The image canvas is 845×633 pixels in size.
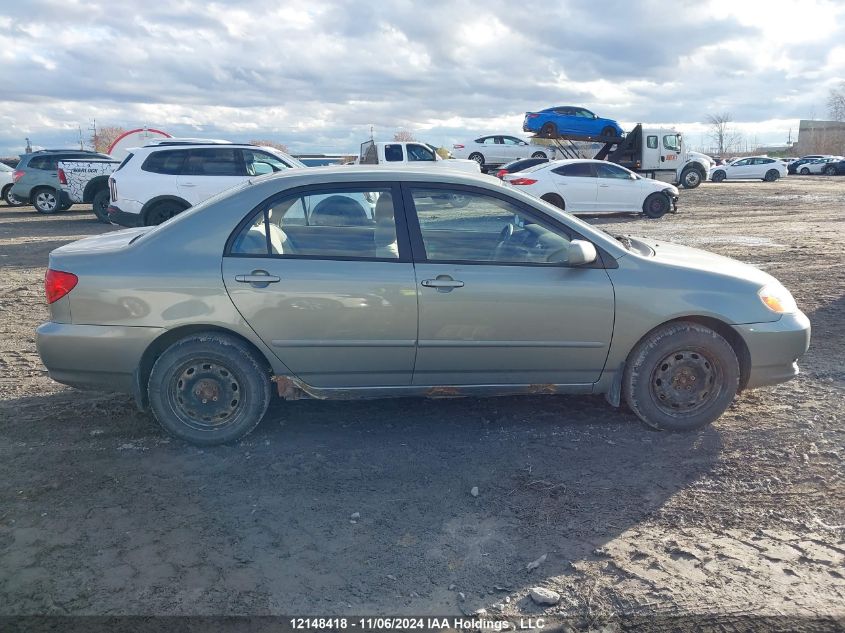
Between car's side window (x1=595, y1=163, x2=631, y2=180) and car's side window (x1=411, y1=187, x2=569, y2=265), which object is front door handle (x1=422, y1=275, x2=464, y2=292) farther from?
car's side window (x1=595, y1=163, x2=631, y2=180)

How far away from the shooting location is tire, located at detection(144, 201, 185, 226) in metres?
11.7

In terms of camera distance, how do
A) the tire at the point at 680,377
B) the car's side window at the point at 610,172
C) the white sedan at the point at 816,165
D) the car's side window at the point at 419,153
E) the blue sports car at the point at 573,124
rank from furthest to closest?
the white sedan at the point at 816,165 → the blue sports car at the point at 573,124 → the car's side window at the point at 419,153 → the car's side window at the point at 610,172 → the tire at the point at 680,377

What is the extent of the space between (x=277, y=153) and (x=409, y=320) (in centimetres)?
975

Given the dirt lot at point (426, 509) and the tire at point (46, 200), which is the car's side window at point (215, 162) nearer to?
the dirt lot at point (426, 509)

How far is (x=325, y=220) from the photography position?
13.4 feet

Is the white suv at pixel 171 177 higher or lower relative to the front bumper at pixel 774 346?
higher

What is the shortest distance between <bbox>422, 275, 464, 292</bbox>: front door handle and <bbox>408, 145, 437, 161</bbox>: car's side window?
14899 mm

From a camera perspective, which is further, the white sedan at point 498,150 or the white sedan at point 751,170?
the white sedan at point 751,170

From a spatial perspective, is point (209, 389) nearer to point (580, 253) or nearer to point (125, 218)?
point (580, 253)

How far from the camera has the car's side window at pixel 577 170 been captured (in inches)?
619

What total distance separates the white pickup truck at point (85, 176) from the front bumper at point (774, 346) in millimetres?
16089

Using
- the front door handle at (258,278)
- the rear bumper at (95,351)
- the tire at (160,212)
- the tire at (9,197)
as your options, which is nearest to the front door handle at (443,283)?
the front door handle at (258,278)

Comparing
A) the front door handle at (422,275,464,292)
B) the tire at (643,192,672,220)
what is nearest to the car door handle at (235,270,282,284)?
the front door handle at (422,275,464,292)

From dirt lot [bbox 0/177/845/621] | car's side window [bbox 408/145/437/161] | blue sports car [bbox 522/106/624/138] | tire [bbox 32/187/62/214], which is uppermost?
blue sports car [bbox 522/106/624/138]
